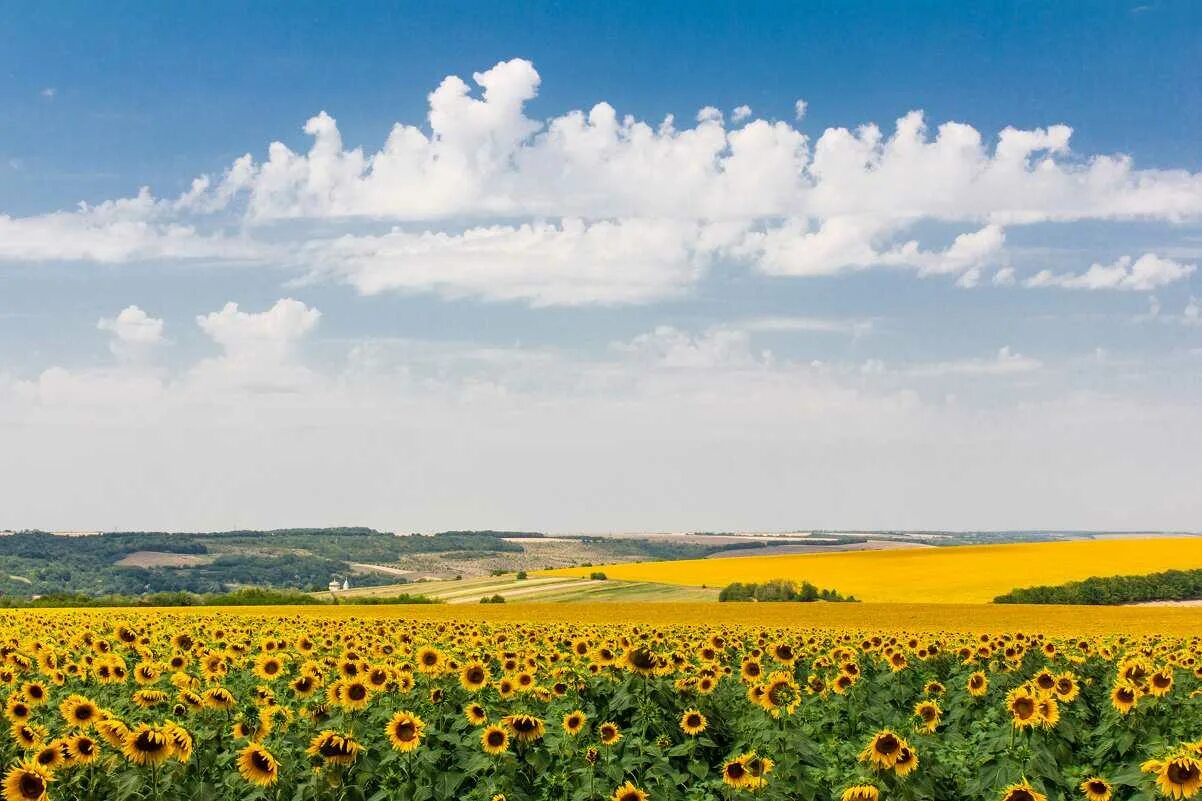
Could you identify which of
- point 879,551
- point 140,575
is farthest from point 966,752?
point 140,575

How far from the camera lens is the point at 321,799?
9.48 metres

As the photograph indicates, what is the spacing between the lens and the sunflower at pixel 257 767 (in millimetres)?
9266

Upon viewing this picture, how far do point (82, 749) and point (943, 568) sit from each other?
100136 mm

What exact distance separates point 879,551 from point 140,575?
112 m

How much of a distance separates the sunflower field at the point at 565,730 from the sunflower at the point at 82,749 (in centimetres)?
2

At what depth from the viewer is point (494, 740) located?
10.6 meters

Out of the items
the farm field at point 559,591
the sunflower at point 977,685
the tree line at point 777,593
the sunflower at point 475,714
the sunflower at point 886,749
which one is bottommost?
the farm field at point 559,591

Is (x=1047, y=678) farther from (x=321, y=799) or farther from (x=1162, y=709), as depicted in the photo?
(x=321, y=799)

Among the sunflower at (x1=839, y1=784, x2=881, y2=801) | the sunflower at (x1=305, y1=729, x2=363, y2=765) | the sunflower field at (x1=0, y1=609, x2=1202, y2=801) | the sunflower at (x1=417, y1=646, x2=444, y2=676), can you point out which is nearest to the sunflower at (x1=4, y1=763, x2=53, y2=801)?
the sunflower field at (x1=0, y1=609, x2=1202, y2=801)

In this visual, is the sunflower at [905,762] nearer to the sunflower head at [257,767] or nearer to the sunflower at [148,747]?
the sunflower head at [257,767]

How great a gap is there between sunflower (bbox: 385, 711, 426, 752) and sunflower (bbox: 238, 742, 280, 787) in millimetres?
1149

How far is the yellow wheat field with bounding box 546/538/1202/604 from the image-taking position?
277 feet

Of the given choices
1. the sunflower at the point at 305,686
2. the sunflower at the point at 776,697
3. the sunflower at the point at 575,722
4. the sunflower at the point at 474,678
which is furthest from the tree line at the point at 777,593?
the sunflower at the point at 575,722

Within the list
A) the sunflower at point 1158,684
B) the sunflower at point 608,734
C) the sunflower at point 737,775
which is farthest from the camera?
the sunflower at point 1158,684
